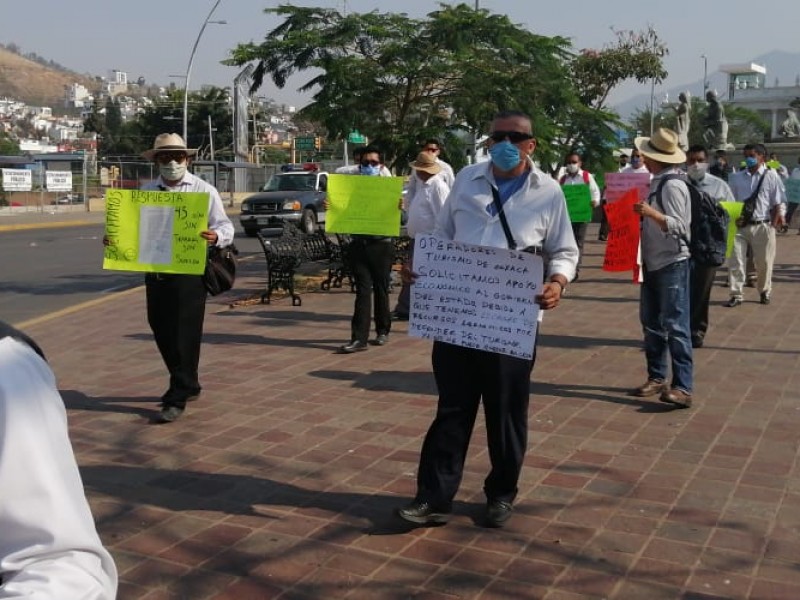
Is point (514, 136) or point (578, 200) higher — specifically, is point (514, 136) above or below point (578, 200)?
above

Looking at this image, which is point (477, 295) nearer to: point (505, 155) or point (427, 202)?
point (505, 155)

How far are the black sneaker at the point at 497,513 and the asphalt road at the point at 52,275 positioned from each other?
8.19 meters

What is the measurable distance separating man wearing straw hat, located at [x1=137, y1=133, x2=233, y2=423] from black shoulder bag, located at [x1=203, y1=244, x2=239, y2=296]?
0.19 ft

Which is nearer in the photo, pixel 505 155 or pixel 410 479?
pixel 505 155

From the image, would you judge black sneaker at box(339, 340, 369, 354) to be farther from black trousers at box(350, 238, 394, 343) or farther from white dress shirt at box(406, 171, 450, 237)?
white dress shirt at box(406, 171, 450, 237)

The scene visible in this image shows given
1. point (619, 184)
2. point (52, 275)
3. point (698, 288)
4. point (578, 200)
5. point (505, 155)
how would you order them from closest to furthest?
point (505, 155) < point (698, 288) < point (619, 184) < point (578, 200) < point (52, 275)

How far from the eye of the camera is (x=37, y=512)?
1440 mm

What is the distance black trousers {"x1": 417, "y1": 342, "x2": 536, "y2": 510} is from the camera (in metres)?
4.30

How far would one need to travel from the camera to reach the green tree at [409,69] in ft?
40.1

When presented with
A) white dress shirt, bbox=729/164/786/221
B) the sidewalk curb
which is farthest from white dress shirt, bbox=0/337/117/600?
white dress shirt, bbox=729/164/786/221

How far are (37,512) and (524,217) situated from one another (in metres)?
3.11

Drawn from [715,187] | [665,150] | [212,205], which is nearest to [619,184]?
[715,187]

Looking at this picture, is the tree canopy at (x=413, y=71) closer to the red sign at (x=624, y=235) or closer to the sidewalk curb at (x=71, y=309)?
the sidewalk curb at (x=71, y=309)

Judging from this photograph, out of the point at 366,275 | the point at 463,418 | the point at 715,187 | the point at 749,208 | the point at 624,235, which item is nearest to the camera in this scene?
the point at 463,418
